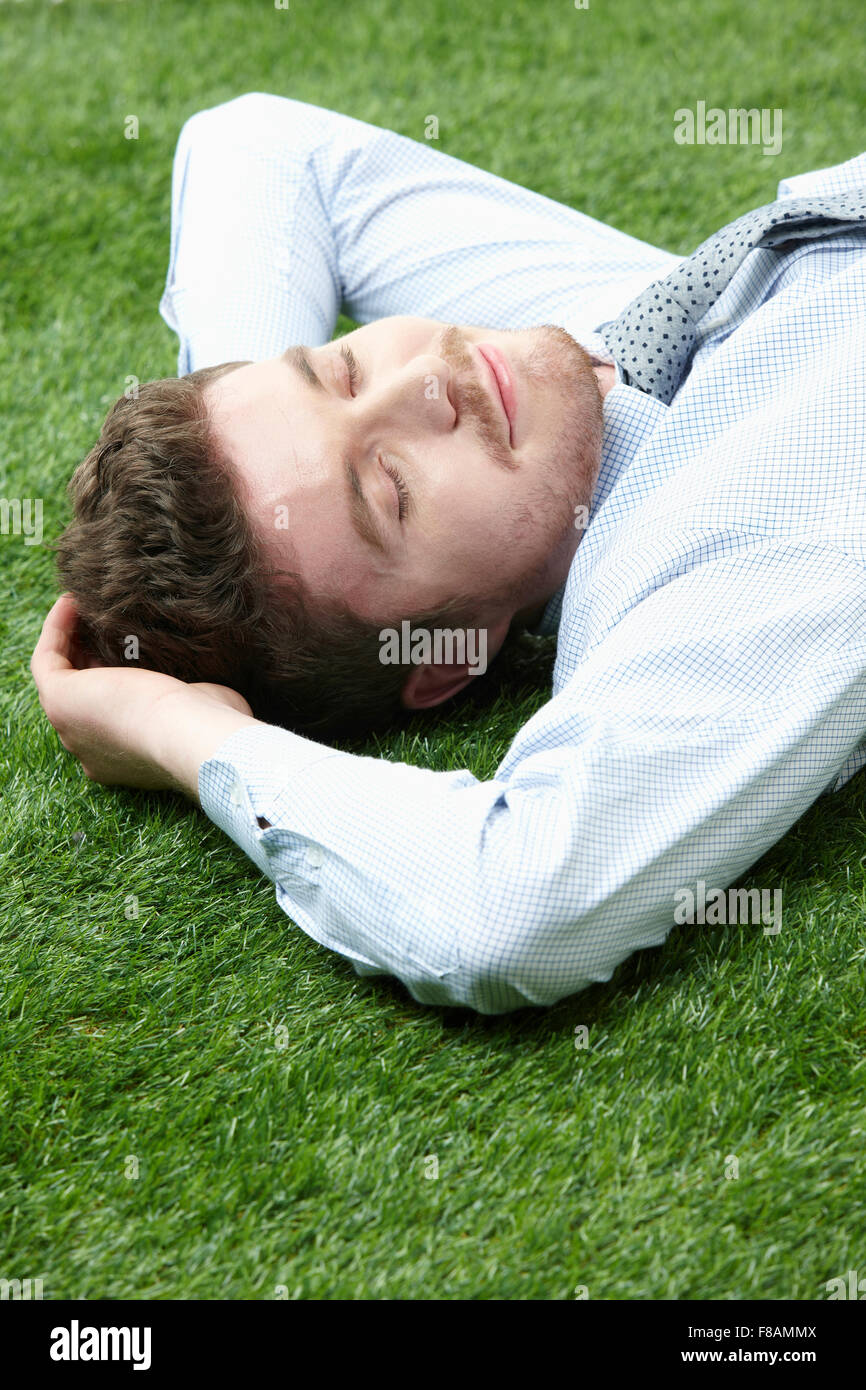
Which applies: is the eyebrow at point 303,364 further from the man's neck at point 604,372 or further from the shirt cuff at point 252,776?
the shirt cuff at point 252,776

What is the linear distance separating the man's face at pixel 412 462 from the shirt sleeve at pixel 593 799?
43 cm

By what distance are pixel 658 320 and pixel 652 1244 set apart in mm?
1890

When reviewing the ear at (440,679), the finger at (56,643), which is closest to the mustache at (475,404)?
the ear at (440,679)

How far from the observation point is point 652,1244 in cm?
171

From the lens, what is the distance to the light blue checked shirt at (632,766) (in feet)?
6.31

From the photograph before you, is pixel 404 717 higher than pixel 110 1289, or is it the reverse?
pixel 404 717

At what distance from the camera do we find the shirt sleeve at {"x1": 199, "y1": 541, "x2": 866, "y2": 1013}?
6.28 feet

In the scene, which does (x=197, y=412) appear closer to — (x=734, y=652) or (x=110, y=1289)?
(x=734, y=652)

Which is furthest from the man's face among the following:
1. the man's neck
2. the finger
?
the finger

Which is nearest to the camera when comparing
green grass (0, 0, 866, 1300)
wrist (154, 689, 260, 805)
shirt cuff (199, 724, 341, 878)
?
green grass (0, 0, 866, 1300)

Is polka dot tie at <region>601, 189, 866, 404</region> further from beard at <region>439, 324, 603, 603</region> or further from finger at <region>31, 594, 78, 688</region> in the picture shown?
finger at <region>31, 594, 78, 688</region>

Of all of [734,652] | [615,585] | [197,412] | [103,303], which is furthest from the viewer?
[103,303]

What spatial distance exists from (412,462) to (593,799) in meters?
0.85
